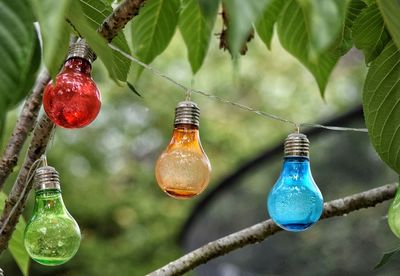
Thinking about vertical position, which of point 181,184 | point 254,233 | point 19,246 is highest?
point 181,184

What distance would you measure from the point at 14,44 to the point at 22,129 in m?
0.48

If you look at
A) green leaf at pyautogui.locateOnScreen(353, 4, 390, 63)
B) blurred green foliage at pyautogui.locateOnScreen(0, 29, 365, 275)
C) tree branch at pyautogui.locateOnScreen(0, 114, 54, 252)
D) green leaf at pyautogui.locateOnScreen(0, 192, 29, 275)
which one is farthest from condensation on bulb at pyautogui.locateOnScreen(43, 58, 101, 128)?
blurred green foliage at pyautogui.locateOnScreen(0, 29, 365, 275)

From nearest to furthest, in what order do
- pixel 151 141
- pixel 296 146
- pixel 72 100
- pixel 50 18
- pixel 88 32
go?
pixel 50 18 → pixel 88 32 → pixel 72 100 → pixel 296 146 → pixel 151 141

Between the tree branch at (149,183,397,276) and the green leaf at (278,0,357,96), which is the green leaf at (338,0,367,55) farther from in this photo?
the tree branch at (149,183,397,276)

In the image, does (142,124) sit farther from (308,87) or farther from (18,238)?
(18,238)

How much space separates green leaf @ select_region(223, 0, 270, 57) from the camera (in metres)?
0.31

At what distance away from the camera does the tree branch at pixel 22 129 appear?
32.3 inches

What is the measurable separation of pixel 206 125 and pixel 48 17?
4.78 meters

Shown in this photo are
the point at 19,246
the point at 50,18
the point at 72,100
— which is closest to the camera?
the point at 50,18

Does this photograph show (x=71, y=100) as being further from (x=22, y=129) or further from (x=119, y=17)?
(x=22, y=129)

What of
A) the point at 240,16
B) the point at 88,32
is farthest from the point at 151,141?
the point at 240,16

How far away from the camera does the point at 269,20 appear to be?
0.80 metres

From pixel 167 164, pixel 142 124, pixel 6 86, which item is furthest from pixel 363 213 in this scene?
pixel 142 124

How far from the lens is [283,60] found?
217 inches
